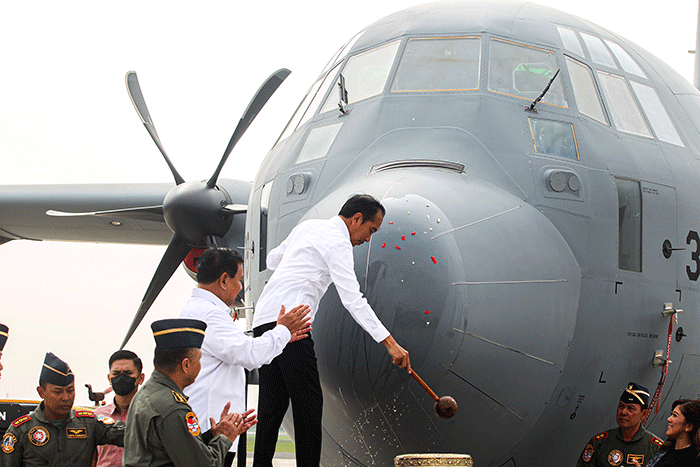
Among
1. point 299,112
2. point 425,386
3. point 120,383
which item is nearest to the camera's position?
point 425,386

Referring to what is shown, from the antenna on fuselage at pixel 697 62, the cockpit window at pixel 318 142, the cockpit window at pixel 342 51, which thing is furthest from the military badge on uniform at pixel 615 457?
the antenna on fuselage at pixel 697 62

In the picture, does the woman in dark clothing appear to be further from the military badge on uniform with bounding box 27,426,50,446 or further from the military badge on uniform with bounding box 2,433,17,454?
the military badge on uniform with bounding box 2,433,17,454

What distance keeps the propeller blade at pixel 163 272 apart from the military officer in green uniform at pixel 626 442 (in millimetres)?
7233

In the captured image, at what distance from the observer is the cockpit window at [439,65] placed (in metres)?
5.75

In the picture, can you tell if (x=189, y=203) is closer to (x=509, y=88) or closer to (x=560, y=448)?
(x=509, y=88)

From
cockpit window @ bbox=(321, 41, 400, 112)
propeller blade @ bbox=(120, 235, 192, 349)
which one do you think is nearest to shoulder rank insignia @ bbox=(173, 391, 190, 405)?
cockpit window @ bbox=(321, 41, 400, 112)

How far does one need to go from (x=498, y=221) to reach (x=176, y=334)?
2037mm

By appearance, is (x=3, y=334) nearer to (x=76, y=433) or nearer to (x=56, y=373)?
(x=56, y=373)

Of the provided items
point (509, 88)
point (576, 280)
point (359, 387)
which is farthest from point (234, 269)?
point (509, 88)

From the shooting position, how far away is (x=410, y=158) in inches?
199

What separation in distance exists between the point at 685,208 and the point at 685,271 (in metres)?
0.51

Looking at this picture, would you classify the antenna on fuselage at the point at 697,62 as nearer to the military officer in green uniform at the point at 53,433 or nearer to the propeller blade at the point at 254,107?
the propeller blade at the point at 254,107

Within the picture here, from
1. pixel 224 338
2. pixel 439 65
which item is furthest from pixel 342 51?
pixel 224 338

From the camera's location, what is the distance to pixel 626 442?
4953mm
